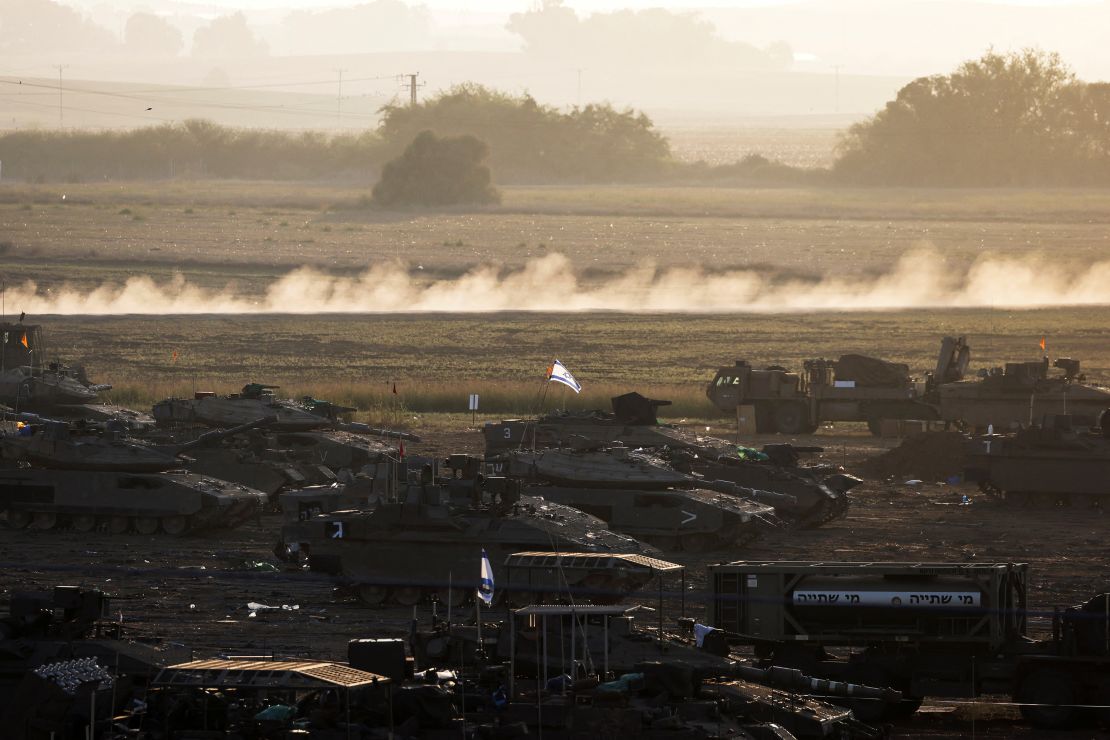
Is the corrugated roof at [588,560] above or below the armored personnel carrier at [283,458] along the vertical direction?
above

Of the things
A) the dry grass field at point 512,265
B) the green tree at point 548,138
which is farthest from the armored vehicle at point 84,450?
the green tree at point 548,138

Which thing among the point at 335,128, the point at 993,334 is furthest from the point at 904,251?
the point at 335,128

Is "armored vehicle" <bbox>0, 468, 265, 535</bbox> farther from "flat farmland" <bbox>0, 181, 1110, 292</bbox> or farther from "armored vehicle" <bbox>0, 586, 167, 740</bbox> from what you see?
"flat farmland" <bbox>0, 181, 1110, 292</bbox>

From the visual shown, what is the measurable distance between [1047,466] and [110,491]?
1584cm

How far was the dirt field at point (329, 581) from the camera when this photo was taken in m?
23.5

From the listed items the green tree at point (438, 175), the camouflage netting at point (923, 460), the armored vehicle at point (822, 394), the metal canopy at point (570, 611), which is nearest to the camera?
the metal canopy at point (570, 611)

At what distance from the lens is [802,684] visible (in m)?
20.3

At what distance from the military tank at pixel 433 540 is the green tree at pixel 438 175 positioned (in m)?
79.7

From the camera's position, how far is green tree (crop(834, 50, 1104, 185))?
11012 cm

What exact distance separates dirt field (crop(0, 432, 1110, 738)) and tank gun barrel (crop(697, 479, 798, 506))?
546 millimetres

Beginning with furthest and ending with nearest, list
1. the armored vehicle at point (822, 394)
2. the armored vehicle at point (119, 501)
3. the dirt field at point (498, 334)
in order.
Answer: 1. the armored vehicle at point (822, 394)
2. the armored vehicle at point (119, 501)
3. the dirt field at point (498, 334)

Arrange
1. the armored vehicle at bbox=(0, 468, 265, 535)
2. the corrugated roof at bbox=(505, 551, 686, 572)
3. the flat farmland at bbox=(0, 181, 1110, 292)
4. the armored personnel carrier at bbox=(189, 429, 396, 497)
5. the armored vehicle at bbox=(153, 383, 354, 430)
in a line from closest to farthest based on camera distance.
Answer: the corrugated roof at bbox=(505, 551, 686, 572), the armored vehicle at bbox=(0, 468, 265, 535), the armored personnel carrier at bbox=(189, 429, 396, 497), the armored vehicle at bbox=(153, 383, 354, 430), the flat farmland at bbox=(0, 181, 1110, 292)

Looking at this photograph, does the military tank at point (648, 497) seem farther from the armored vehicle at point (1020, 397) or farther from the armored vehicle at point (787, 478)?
the armored vehicle at point (1020, 397)

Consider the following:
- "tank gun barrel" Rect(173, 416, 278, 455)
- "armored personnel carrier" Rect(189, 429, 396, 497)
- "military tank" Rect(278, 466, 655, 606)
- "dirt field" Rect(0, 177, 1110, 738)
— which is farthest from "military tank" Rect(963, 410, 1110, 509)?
"tank gun barrel" Rect(173, 416, 278, 455)
